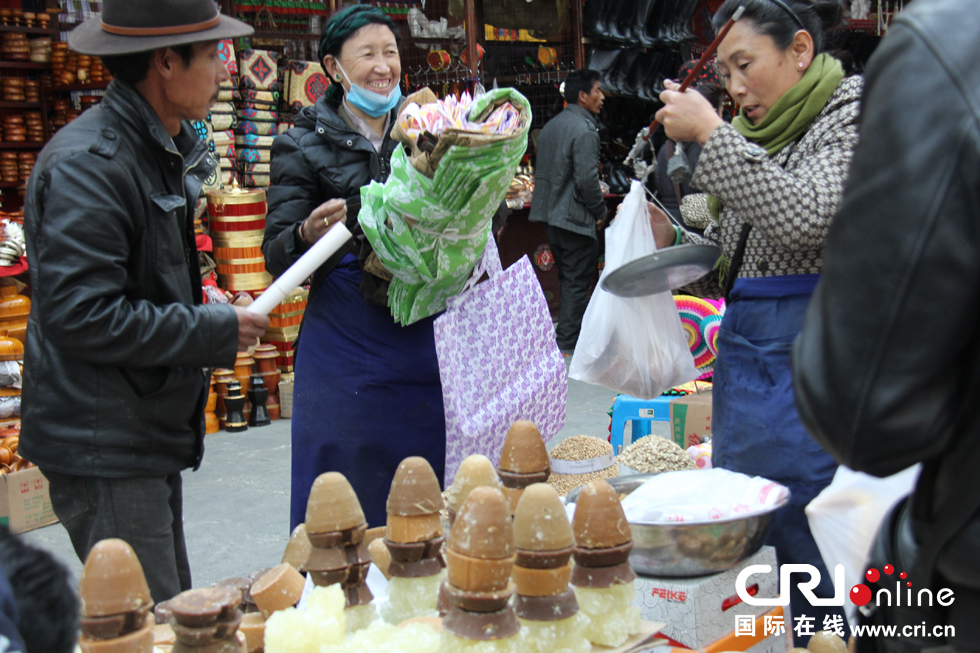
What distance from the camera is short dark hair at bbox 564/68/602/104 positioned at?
6.54m

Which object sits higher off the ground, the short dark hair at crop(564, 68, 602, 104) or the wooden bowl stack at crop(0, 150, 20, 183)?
the short dark hair at crop(564, 68, 602, 104)

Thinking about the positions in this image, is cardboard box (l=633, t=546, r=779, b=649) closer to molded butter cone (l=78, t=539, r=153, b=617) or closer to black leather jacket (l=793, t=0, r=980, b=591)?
black leather jacket (l=793, t=0, r=980, b=591)

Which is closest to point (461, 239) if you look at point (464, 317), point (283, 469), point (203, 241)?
point (464, 317)

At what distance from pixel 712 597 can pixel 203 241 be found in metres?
4.37

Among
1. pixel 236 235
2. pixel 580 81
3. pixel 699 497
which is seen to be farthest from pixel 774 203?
pixel 580 81

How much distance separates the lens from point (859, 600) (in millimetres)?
1062

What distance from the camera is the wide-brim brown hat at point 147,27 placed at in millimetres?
1758

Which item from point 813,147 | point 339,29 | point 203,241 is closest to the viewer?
point 813,147

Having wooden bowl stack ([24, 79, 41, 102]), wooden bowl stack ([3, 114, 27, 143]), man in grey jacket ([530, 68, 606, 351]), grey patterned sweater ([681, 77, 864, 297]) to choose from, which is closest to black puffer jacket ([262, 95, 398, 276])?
grey patterned sweater ([681, 77, 864, 297])

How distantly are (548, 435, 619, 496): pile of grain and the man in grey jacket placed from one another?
11.3ft

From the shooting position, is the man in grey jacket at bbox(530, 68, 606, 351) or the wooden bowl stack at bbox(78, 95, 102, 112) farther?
the man in grey jacket at bbox(530, 68, 606, 351)

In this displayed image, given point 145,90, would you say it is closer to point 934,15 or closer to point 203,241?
point 934,15

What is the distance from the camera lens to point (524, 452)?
1.41 metres

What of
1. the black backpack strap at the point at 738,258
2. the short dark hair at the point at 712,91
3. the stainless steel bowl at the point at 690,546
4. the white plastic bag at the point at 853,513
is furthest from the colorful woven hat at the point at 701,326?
the white plastic bag at the point at 853,513
